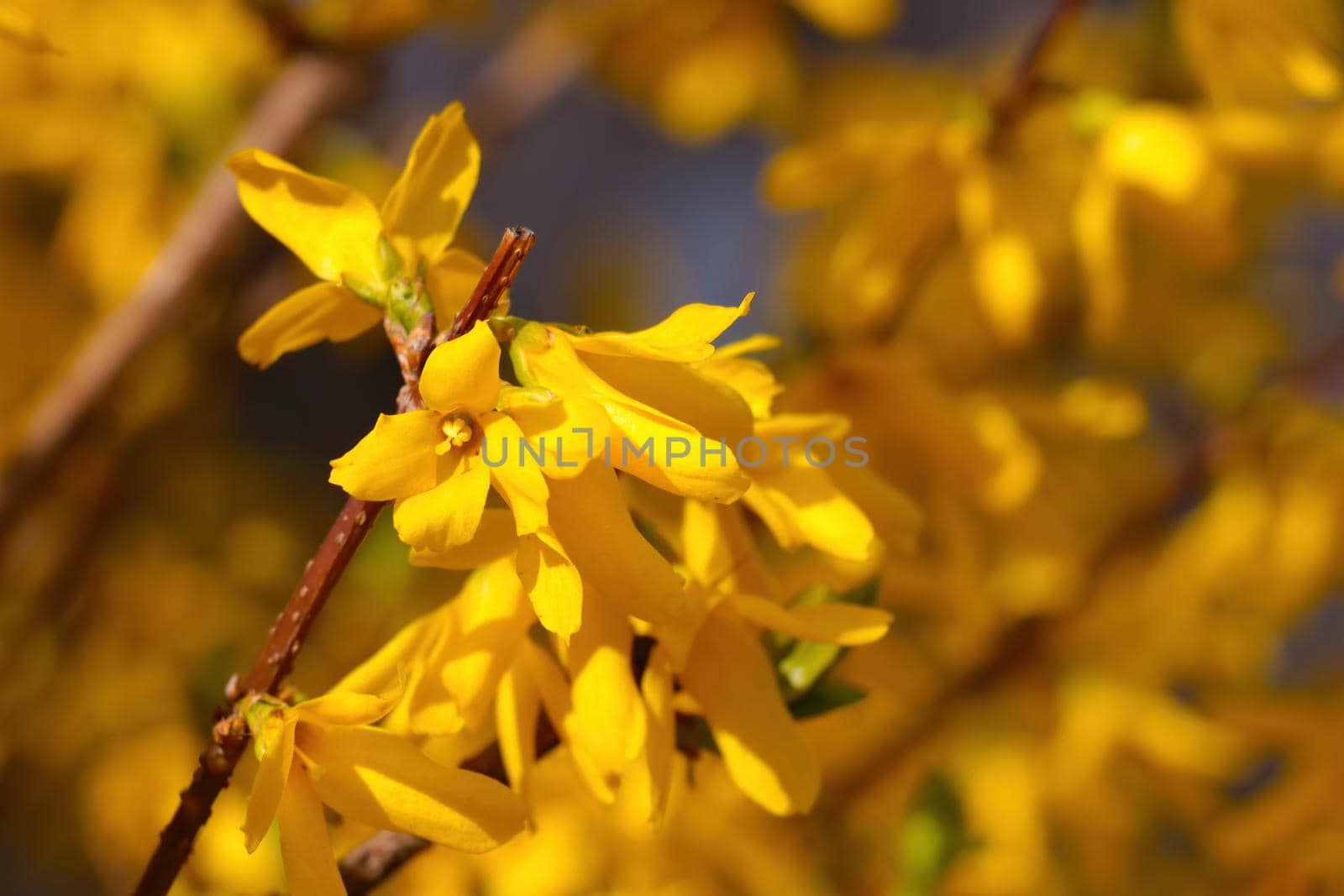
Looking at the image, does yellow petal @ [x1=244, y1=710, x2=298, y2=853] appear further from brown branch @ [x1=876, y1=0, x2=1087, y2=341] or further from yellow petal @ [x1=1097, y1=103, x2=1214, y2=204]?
yellow petal @ [x1=1097, y1=103, x2=1214, y2=204]

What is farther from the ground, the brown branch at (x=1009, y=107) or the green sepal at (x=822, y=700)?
the brown branch at (x=1009, y=107)

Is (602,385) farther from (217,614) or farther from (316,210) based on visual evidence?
(217,614)

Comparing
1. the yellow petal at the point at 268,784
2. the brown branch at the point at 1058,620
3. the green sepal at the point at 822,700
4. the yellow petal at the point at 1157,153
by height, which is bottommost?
the brown branch at the point at 1058,620

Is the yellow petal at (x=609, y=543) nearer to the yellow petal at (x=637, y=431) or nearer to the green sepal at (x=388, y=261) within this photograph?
the yellow petal at (x=637, y=431)

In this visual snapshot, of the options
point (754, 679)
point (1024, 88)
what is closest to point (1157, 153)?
point (1024, 88)

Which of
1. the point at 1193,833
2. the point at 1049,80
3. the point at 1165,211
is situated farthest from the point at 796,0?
the point at 1193,833

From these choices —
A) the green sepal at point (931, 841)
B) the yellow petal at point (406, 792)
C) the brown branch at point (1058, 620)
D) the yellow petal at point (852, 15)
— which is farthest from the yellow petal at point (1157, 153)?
the yellow petal at point (406, 792)

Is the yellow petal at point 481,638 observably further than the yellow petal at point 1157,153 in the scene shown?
No
